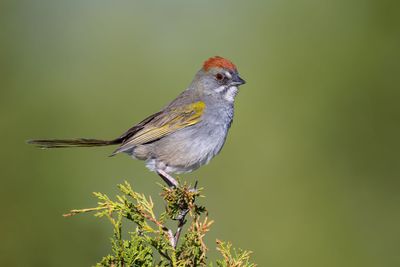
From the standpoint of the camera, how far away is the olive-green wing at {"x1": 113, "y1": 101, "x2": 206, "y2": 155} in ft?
19.0

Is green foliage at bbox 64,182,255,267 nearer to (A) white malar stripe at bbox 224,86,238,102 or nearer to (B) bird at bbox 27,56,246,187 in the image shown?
(B) bird at bbox 27,56,246,187

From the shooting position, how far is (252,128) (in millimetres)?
9727

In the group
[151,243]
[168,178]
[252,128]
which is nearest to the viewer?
[151,243]

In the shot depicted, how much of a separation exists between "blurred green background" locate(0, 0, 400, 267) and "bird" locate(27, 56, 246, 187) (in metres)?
1.61

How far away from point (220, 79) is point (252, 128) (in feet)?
11.1

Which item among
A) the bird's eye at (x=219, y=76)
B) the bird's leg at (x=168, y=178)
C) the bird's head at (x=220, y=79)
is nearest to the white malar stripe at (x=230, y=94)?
the bird's head at (x=220, y=79)

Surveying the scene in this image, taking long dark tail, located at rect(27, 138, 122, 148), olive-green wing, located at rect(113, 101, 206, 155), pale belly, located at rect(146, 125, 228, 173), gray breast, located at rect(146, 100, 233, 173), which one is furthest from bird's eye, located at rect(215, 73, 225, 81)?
long dark tail, located at rect(27, 138, 122, 148)

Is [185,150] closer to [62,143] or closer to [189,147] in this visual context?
[189,147]

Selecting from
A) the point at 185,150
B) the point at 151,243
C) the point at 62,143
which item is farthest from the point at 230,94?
the point at 151,243

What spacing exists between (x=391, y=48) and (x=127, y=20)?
15.8 feet

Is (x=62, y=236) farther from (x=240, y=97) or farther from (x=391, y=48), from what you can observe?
(x=391, y=48)

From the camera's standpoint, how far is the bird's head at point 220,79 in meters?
6.38

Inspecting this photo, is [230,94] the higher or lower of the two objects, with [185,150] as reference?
higher

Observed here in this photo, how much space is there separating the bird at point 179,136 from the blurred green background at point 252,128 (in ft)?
5.28
